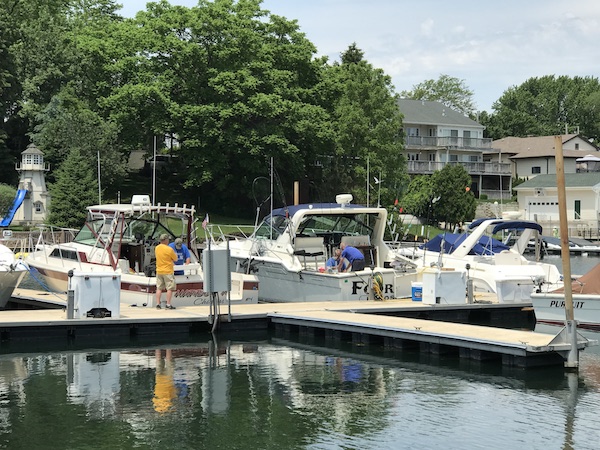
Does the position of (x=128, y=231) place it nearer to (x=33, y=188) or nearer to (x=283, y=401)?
(x=283, y=401)

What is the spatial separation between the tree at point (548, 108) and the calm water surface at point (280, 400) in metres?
97.1

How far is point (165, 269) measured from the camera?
20234 mm

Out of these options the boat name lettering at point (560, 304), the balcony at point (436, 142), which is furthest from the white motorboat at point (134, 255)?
the balcony at point (436, 142)

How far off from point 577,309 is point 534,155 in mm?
71128

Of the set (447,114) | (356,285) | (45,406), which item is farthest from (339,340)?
(447,114)

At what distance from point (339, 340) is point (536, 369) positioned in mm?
5076

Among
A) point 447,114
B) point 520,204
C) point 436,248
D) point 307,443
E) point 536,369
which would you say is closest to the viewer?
point 307,443

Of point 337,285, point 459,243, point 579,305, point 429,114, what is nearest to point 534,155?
point 429,114

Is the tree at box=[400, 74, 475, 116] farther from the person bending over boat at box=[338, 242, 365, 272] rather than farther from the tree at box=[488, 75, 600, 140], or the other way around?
the person bending over boat at box=[338, 242, 365, 272]

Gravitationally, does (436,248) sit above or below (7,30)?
below

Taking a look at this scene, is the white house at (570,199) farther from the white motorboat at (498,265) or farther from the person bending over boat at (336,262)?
the person bending over boat at (336,262)

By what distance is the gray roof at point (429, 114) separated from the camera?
82769 millimetres

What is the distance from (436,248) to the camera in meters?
29.8

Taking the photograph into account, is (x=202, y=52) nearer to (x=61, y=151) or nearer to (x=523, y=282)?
(x=61, y=151)
